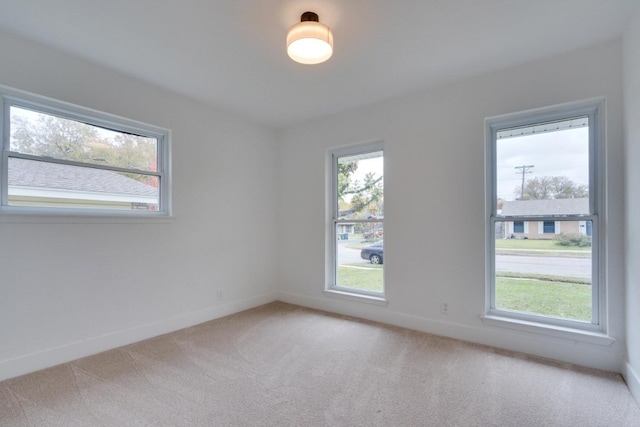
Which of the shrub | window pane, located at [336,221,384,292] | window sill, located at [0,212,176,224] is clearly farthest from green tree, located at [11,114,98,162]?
the shrub

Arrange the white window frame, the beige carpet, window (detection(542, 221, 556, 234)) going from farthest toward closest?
the white window frame → window (detection(542, 221, 556, 234)) → the beige carpet

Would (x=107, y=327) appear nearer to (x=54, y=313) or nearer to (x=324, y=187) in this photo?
(x=54, y=313)

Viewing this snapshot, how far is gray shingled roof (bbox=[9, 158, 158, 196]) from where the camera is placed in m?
2.46

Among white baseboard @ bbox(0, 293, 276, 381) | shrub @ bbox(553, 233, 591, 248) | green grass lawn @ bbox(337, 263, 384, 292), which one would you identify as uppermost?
shrub @ bbox(553, 233, 591, 248)

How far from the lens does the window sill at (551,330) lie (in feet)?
7.98

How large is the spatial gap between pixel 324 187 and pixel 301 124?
39.5 inches

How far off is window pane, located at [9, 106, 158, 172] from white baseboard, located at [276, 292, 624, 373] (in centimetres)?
284

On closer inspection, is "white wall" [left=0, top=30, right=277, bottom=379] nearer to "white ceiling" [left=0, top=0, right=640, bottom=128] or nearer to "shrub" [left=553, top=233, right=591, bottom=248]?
"white ceiling" [left=0, top=0, right=640, bottom=128]

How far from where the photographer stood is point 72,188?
8.91 feet

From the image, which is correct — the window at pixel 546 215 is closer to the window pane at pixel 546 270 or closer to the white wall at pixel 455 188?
the window pane at pixel 546 270

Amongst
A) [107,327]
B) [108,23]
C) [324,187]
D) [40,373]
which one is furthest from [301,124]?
[40,373]

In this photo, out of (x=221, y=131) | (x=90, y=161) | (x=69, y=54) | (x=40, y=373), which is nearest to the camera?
(x=40, y=373)

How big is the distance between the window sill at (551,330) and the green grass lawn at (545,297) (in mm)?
136

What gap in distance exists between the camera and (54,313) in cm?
253
